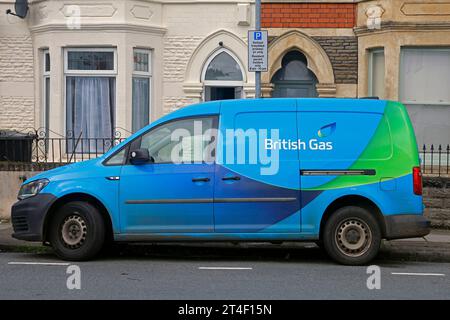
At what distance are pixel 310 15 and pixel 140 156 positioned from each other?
7.18 metres

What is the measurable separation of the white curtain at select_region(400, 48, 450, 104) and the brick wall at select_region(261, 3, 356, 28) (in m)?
1.42

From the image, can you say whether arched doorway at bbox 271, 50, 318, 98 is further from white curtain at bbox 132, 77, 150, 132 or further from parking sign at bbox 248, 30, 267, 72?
parking sign at bbox 248, 30, 267, 72

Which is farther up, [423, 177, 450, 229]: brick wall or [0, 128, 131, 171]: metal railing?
[0, 128, 131, 171]: metal railing

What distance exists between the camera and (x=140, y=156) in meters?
8.93

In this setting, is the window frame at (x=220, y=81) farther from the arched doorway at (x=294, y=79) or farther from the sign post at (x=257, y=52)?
the sign post at (x=257, y=52)

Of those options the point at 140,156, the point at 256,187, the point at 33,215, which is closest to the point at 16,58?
the point at 33,215

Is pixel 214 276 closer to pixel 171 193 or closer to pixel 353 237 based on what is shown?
pixel 171 193

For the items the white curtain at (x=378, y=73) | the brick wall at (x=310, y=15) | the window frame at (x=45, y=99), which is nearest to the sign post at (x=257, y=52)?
the brick wall at (x=310, y=15)

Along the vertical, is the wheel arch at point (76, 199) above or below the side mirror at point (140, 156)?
below

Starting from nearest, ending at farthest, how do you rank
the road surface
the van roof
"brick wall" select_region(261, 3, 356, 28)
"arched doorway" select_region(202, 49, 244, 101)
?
the road surface < the van roof < "brick wall" select_region(261, 3, 356, 28) < "arched doorway" select_region(202, 49, 244, 101)

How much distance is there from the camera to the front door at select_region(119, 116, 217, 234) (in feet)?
29.4

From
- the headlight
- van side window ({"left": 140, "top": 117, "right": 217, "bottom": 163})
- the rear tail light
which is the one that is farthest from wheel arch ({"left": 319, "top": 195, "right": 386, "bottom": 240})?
the headlight

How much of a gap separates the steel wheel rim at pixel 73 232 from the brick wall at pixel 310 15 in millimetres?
7328

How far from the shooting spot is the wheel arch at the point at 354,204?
9023 mm
